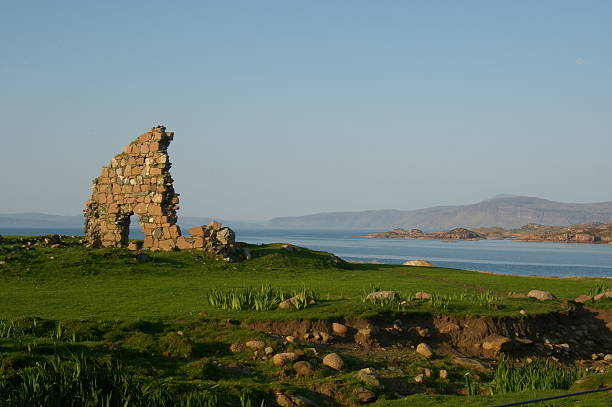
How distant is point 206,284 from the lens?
22297mm

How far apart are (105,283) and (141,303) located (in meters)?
5.75

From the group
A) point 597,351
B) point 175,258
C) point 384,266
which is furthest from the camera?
point 384,266

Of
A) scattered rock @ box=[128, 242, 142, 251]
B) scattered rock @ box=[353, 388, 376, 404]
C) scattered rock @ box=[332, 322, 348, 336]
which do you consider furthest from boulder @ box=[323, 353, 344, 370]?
scattered rock @ box=[128, 242, 142, 251]

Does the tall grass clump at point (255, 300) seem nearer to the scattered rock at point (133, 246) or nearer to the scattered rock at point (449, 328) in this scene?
the scattered rock at point (449, 328)

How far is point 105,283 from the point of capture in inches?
866

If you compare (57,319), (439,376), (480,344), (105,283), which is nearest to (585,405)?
(439,376)

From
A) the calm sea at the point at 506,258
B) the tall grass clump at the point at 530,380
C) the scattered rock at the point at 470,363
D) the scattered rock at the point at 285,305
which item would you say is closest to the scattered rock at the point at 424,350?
the scattered rock at the point at 470,363

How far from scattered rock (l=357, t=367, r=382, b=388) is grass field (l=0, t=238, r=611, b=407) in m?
0.17

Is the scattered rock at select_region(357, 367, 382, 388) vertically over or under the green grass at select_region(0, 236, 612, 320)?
under

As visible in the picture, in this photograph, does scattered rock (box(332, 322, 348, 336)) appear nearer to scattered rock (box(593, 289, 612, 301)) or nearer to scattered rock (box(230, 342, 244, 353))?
scattered rock (box(230, 342, 244, 353))

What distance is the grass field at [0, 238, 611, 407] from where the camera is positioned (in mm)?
9492

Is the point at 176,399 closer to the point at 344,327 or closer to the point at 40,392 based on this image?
the point at 40,392

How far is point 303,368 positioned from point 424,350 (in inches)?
142

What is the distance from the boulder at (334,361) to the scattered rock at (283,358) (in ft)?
2.19
